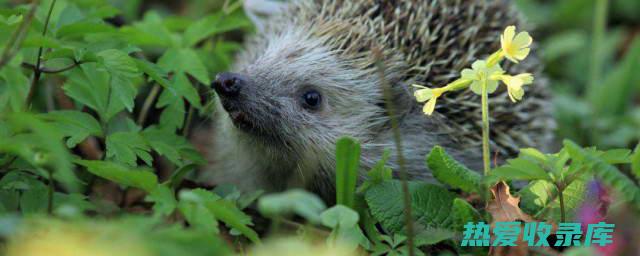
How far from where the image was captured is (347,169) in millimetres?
2434

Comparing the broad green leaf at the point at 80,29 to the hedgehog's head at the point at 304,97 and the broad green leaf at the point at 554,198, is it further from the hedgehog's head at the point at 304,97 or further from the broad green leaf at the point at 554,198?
the broad green leaf at the point at 554,198

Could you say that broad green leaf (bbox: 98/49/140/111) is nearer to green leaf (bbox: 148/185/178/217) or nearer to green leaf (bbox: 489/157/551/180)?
green leaf (bbox: 148/185/178/217)

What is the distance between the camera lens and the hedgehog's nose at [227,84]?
2703 millimetres

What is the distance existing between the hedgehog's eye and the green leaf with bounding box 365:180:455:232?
2.02 feet

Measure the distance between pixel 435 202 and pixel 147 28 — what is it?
1357 mm

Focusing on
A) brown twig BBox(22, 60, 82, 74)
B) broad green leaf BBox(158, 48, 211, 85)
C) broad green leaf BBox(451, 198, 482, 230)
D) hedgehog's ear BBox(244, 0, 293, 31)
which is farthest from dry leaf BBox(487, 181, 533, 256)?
hedgehog's ear BBox(244, 0, 293, 31)

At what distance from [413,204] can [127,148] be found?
944 millimetres

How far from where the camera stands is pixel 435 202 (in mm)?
2477

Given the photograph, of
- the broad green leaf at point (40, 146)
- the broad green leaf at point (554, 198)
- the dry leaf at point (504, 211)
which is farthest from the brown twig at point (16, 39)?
the broad green leaf at point (554, 198)

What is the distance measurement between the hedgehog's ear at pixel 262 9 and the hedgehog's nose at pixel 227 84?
0.87 m

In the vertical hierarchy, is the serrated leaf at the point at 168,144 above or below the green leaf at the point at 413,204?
above

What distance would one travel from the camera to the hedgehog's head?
111 inches

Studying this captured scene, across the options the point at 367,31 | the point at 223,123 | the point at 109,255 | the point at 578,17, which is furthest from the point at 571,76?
the point at 109,255

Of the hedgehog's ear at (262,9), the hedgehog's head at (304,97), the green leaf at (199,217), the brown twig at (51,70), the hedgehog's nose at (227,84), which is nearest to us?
the green leaf at (199,217)
